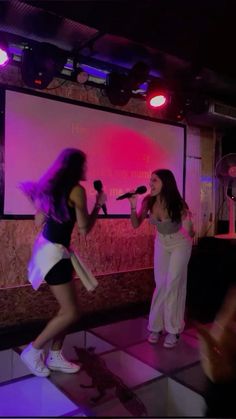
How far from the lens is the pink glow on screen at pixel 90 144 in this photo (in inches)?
131

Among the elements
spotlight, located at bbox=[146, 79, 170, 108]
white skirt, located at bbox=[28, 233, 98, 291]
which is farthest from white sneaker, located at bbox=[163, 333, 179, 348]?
spotlight, located at bbox=[146, 79, 170, 108]

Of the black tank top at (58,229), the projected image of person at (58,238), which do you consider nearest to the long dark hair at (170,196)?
the projected image of person at (58,238)

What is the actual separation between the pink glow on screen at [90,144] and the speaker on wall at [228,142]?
35.6 inches

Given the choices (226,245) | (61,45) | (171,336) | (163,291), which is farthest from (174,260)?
(61,45)

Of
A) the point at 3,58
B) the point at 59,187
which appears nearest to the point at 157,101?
the point at 3,58

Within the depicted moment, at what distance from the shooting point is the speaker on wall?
5.22 m

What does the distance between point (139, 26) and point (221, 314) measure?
2.31 meters

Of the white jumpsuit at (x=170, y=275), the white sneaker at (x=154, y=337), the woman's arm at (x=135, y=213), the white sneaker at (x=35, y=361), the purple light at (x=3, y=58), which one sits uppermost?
the purple light at (x=3, y=58)

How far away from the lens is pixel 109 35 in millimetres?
2891

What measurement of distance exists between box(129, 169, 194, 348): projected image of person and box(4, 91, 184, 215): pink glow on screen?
1.06 metres

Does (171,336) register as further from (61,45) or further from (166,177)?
(61,45)

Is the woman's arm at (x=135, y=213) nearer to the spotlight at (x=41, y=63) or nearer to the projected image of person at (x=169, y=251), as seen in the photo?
the projected image of person at (x=169, y=251)

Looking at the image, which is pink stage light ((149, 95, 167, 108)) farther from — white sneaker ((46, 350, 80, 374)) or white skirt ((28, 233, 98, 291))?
white sneaker ((46, 350, 80, 374))

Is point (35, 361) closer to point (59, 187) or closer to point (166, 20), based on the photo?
point (59, 187)
